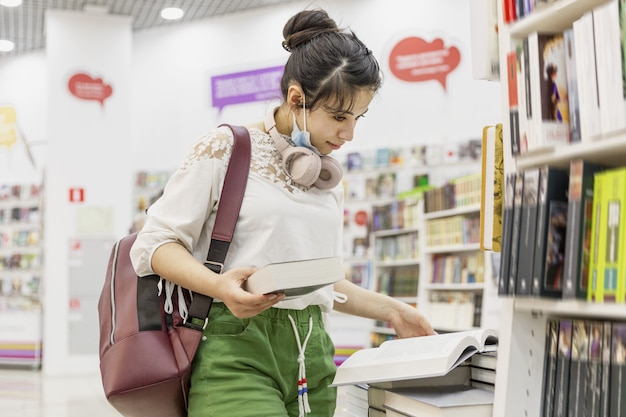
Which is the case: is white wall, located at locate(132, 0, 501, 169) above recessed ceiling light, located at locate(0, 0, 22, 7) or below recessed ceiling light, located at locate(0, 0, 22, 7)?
below

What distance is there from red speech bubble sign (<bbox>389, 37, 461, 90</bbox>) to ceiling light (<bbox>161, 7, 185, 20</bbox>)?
2.82m

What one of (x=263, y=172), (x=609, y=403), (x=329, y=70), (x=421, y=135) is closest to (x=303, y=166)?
(x=263, y=172)

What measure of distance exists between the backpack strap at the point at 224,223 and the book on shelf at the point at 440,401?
444 millimetres

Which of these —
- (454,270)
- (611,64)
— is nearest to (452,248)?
(454,270)

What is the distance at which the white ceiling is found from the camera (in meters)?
8.84

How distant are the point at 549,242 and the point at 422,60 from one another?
7756mm

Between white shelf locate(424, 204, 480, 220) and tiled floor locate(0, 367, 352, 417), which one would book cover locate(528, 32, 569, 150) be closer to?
tiled floor locate(0, 367, 352, 417)

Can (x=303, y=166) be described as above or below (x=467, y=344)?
above

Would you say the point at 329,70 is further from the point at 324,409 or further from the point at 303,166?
the point at 324,409

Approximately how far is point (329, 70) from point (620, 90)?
2.26 ft

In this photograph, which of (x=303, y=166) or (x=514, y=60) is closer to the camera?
(x=514, y=60)

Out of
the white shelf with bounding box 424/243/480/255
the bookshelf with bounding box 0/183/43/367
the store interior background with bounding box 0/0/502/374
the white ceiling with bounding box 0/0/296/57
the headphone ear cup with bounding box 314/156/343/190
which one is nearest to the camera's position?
→ the headphone ear cup with bounding box 314/156/343/190

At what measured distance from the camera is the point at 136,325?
160 centimetres

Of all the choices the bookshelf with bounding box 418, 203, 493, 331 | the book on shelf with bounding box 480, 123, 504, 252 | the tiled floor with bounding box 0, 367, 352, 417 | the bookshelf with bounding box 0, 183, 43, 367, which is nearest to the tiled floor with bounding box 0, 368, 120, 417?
the tiled floor with bounding box 0, 367, 352, 417
